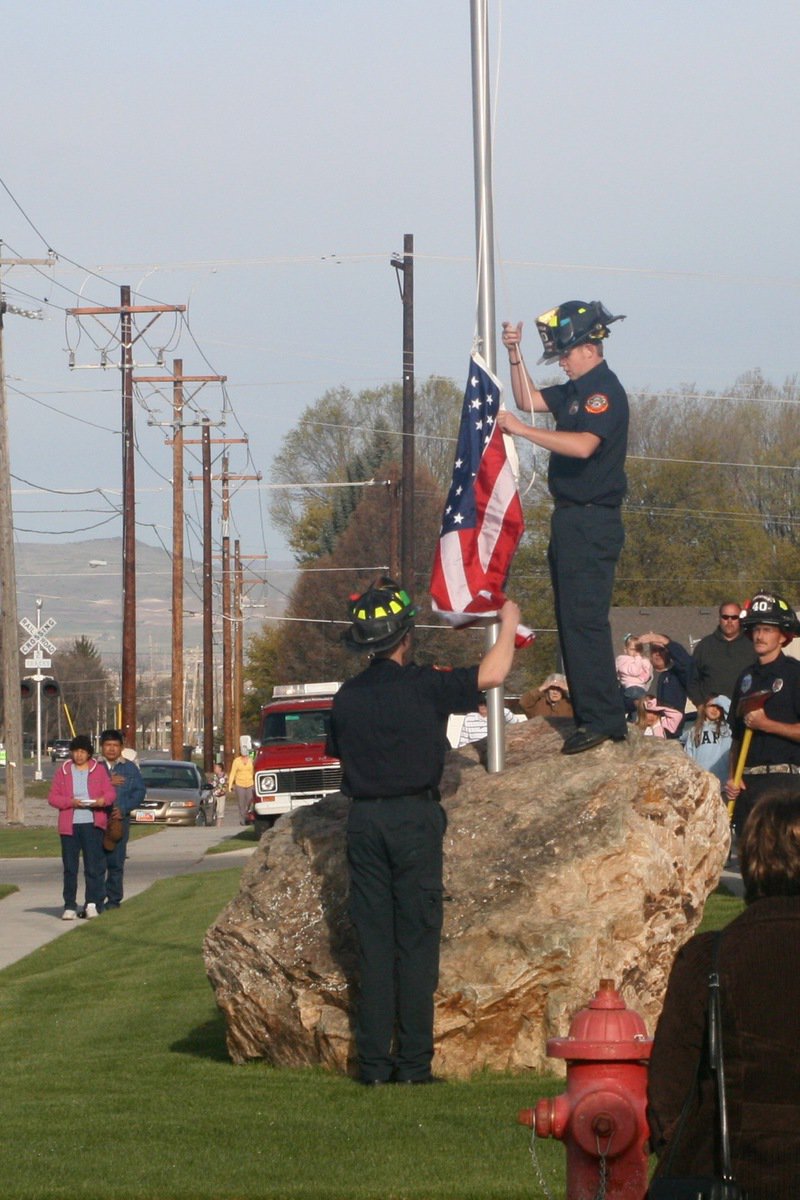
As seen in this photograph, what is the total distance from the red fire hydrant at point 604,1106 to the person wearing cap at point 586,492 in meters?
4.21

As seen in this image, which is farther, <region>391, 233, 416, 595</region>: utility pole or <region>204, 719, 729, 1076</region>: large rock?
<region>391, 233, 416, 595</region>: utility pole

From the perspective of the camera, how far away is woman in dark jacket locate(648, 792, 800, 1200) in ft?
11.2

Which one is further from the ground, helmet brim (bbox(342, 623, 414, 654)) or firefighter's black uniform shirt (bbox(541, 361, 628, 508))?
firefighter's black uniform shirt (bbox(541, 361, 628, 508))

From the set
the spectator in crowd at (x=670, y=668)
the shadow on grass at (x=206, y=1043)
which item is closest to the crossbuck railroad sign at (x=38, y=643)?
the spectator in crowd at (x=670, y=668)

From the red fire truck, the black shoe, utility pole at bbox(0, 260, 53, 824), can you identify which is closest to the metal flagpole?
the black shoe

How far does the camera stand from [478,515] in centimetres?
923

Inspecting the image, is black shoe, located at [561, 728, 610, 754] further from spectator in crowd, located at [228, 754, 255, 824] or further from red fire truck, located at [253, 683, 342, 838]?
spectator in crowd, located at [228, 754, 255, 824]

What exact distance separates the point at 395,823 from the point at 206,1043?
9.41ft

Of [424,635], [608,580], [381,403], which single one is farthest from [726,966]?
[381,403]

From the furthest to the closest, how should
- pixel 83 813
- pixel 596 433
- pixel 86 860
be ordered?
pixel 86 860, pixel 83 813, pixel 596 433

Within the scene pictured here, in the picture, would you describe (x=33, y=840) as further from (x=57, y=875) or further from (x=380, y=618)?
(x=380, y=618)

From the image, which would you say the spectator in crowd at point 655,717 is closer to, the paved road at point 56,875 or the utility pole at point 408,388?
the paved road at point 56,875

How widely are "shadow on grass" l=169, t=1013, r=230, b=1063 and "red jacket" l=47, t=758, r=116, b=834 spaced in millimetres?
7596

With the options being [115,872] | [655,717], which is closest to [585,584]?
[655,717]
